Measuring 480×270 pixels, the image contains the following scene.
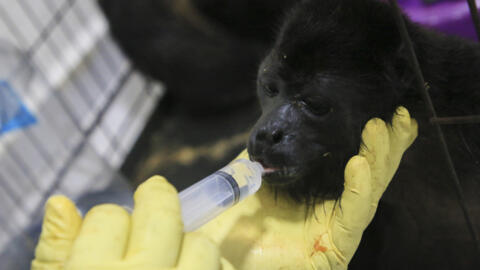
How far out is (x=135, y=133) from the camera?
2.52 meters

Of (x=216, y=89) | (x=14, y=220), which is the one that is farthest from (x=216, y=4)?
(x=14, y=220)

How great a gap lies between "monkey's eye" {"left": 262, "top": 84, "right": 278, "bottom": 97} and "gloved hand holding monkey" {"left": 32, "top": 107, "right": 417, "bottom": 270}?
0.50 feet

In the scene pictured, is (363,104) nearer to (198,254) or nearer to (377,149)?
(377,149)

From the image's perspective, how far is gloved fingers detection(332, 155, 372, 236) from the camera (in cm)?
79

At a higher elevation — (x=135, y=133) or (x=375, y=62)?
(x=375, y=62)

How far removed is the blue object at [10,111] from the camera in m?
1.50

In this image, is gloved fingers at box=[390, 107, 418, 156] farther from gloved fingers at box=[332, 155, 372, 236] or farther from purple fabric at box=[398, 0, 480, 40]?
purple fabric at box=[398, 0, 480, 40]

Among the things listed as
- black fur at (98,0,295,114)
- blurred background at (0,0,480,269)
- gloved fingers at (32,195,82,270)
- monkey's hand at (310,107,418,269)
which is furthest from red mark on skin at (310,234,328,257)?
black fur at (98,0,295,114)

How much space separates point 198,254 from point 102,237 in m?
0.13

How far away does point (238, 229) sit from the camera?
92 centimetres

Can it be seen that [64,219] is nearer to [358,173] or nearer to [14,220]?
[358,173]

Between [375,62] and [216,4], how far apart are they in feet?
4.92

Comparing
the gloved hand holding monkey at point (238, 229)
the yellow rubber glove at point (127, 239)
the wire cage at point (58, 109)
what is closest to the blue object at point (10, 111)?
the wire cage at point (58, 109)

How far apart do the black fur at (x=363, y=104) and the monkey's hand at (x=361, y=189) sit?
0.05 metres
